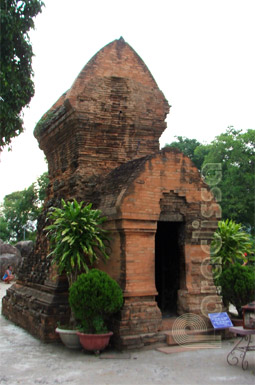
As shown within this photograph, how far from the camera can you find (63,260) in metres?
7.56

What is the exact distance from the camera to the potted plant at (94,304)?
22.7ft

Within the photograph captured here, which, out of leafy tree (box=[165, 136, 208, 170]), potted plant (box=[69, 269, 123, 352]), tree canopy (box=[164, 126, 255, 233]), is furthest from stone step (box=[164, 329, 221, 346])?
leafy tree (box=[165, 136, 208, 170])

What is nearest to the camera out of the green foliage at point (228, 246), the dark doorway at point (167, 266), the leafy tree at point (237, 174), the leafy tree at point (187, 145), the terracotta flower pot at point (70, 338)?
the terracotta flower pot at point (70, 338)

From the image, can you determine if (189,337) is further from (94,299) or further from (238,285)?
(94,299)

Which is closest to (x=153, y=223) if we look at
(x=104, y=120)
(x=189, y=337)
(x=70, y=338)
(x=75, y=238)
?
(x=75, y=238)

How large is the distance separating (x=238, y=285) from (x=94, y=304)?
351cm

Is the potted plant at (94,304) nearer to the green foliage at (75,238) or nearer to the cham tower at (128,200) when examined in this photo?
the cham tower at (128,200)

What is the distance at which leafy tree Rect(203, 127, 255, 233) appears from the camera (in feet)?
84.4

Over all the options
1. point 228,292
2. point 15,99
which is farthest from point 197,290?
point 15,99

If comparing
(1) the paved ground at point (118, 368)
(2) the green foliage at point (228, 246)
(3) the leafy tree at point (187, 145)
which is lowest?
(1) the paved ground at point (118, 368)

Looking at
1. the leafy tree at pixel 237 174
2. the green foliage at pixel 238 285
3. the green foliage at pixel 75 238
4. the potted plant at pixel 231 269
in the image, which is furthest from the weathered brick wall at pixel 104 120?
the leafy tree at pixel 237 174

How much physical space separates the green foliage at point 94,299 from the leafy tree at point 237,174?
763 inches

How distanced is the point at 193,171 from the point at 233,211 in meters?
18.5

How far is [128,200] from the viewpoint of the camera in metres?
7.76
